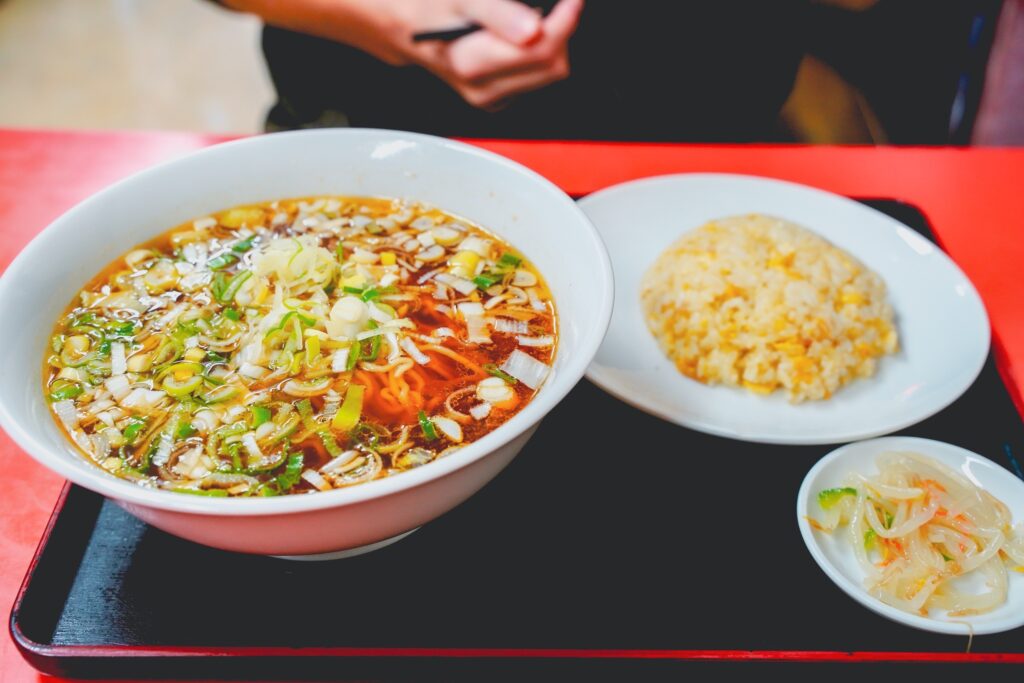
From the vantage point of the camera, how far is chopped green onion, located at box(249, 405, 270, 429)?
127cm

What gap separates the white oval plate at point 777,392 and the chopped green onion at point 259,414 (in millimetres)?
662

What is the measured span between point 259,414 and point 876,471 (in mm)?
1114

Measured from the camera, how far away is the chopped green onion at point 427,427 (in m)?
1.27

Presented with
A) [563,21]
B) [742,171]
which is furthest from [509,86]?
[742,171]

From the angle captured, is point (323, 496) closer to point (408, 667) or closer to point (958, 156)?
point (408, 667)

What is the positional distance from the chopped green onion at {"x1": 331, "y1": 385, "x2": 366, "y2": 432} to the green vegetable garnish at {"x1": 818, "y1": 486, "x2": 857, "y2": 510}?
82 centimetres

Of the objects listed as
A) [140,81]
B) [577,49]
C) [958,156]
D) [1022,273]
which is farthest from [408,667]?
[140,81]

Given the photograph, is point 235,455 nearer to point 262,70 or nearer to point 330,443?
point 330,443

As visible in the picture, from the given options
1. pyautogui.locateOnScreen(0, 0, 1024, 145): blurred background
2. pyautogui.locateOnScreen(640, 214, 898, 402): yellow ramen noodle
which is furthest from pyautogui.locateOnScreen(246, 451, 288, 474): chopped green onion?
pyautogui.locateOnScreen(0, 0, 1024, 145): blurred background

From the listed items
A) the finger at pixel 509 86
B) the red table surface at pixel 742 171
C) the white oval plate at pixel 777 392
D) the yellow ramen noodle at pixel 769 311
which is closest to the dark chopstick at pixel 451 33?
the finger at pixel 509 86

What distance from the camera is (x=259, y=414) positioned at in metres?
1.28

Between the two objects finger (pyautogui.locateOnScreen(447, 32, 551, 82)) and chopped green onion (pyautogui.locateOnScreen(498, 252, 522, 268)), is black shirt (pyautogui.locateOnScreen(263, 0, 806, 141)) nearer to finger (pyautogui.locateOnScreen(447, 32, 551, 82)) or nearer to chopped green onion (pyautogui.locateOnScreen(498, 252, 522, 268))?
finger (pyautogui.locateOnScreen(447, 32, 551, 82))

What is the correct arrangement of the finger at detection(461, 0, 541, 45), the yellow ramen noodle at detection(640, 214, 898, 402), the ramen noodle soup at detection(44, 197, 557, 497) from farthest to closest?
1. the finger at detection(461, 0, 541, 45)
2. the yellow ramen noodle at detection(640, 214, 898, 402)
3. the ramen noodle soup at detection(44, 197, 557, 497)

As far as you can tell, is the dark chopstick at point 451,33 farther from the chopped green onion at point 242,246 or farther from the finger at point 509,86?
the chopped green onion at point 242,246
